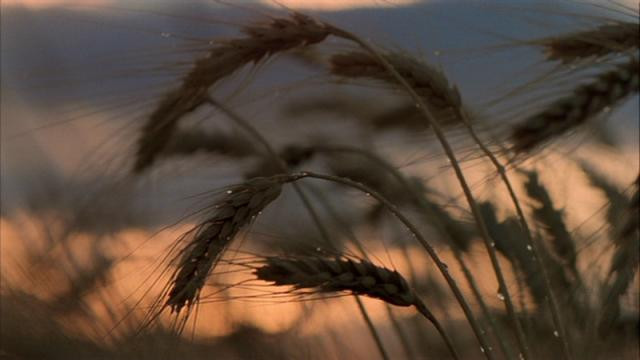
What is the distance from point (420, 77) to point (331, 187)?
0.55 m

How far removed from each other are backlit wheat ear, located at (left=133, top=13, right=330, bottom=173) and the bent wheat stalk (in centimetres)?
34

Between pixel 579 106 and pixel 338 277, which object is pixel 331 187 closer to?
pixel 579 106

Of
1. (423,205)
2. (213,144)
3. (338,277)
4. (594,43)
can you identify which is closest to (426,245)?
(338,277)

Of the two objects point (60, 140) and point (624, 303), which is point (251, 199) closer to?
point (624, 303)

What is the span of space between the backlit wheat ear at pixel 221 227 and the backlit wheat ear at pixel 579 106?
0.39 meters

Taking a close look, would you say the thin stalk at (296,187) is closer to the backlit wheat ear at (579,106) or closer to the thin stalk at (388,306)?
the thin stalk at (388,306)

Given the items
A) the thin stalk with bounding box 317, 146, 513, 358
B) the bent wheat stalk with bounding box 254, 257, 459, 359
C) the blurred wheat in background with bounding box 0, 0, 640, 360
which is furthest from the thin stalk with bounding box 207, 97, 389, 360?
the bent wheat stalk with bounding box 254, 257, 459, 359

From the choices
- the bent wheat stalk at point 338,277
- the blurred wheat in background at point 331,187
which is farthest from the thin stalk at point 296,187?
the bent wheat stalk at point 338,277

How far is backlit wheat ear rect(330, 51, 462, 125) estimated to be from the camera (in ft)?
5.58

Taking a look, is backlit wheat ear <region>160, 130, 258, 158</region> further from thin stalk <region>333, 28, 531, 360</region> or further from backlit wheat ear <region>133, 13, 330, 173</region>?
thin stalk <region>333, 28, 531, 360</region>

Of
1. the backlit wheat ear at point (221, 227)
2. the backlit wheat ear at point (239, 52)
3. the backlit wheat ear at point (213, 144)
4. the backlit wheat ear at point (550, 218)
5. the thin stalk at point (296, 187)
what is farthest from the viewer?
the backlit wheat ear at point (213, 144)

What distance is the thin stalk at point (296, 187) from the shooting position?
1917 millimetres

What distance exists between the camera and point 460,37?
1.84 metres

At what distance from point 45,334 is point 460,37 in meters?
0.78
